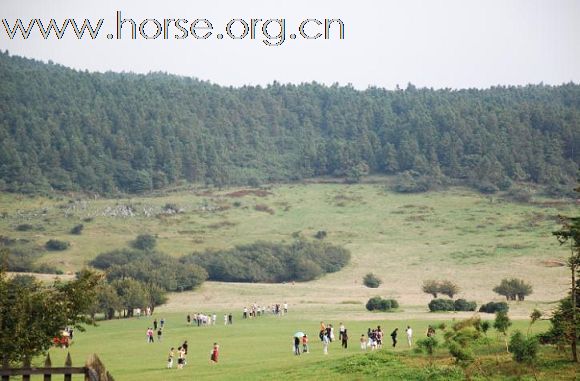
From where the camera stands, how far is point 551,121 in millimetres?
165125

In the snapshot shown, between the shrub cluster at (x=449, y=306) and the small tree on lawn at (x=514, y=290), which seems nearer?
the shrub cluster at (x=449, y=306)

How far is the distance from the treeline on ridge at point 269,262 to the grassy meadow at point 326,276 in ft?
8.97

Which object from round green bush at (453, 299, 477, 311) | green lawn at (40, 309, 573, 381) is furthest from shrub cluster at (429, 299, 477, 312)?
green lawn at (40, 309, 573, 381)

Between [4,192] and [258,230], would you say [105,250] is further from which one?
[4,192]

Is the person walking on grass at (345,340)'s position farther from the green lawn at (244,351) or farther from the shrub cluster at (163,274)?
the shrub cluster at (163,274)

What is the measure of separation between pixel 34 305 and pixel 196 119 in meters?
172

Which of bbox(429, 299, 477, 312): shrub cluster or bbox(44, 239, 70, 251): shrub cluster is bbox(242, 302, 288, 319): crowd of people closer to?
bbox(429, 299, 477, 312): shrub cluster

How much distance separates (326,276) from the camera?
95750mm

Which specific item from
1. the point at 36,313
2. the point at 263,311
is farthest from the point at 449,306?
the point at 36,313

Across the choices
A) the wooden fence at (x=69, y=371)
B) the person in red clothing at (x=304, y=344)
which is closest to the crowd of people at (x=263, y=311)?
the person in red clothing at (x=304, y=344)

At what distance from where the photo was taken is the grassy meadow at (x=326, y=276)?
107 feet

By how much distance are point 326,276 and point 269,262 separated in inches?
257

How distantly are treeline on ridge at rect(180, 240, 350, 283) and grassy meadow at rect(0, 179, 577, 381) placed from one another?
274cm

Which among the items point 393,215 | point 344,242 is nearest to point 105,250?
point 344,242
